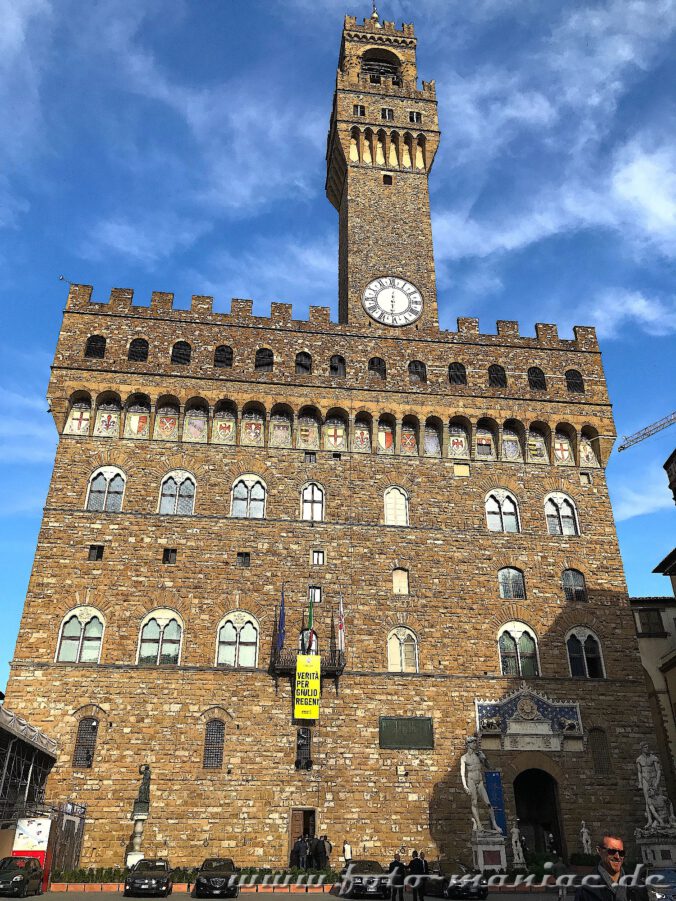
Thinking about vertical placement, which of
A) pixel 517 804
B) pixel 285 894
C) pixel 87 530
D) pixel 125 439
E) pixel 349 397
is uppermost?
pixel 349 397

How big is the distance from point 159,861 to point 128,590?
924cm

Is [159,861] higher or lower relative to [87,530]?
lower

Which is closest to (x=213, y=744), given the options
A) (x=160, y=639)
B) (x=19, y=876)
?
(x=160, y=639)

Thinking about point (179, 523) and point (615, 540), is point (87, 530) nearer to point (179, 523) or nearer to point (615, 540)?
point (179, 523)

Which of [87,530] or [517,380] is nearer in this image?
[87,530]

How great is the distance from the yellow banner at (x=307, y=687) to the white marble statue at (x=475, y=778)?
5.28 meters

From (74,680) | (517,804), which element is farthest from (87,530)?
(517,804)

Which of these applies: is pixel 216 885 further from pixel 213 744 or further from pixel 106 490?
pixel 106 490

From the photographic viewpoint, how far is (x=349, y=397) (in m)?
31.9

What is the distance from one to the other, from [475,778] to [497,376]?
55.3 ft

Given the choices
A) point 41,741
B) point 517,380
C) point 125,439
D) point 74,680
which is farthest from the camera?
point 517,380

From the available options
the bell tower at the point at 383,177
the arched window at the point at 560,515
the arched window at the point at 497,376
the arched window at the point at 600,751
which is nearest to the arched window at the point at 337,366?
the bell tower at the point at 383,177

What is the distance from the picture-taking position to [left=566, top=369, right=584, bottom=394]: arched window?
111ft

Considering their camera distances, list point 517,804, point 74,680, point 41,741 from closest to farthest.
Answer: point 41,741, point 74,680, point 517,804
